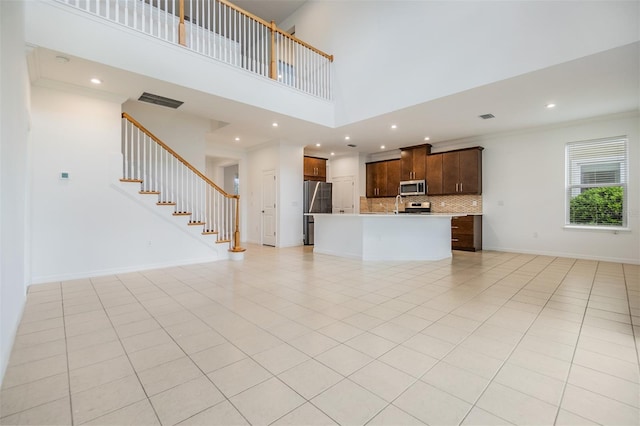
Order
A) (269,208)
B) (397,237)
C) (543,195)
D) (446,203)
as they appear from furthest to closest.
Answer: (269,208)
(446,203)
(543,195)
(397,237)

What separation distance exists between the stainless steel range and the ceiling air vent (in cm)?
617

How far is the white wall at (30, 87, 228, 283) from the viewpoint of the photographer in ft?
13.1

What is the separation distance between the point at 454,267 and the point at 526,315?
7.47 ft

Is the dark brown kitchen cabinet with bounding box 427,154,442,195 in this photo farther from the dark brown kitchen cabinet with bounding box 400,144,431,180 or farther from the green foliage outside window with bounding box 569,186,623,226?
the green foliage outside window with bounding box 569,186,623,226

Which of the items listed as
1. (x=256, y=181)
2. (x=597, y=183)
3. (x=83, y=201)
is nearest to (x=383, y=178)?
(x=256, y=181)

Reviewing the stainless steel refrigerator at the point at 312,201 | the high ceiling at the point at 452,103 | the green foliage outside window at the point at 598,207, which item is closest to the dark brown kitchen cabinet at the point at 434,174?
the high ceiling at the point at 452,103

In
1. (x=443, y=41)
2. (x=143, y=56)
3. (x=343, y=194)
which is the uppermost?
(x=443, y=41)

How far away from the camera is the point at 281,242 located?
7.57 metres

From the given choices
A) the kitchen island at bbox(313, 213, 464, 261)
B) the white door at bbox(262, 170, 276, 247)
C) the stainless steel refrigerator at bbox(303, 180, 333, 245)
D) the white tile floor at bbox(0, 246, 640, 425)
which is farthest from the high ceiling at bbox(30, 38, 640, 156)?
the white tile floor at bbox(0, 246, 640, 425)

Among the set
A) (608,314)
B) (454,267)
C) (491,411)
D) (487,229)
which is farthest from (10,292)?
(487,229)

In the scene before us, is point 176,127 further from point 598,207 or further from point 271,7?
point 598,207

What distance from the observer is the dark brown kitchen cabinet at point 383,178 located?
8583 mm

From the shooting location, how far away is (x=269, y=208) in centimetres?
796

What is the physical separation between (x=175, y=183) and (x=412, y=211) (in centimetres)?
607
